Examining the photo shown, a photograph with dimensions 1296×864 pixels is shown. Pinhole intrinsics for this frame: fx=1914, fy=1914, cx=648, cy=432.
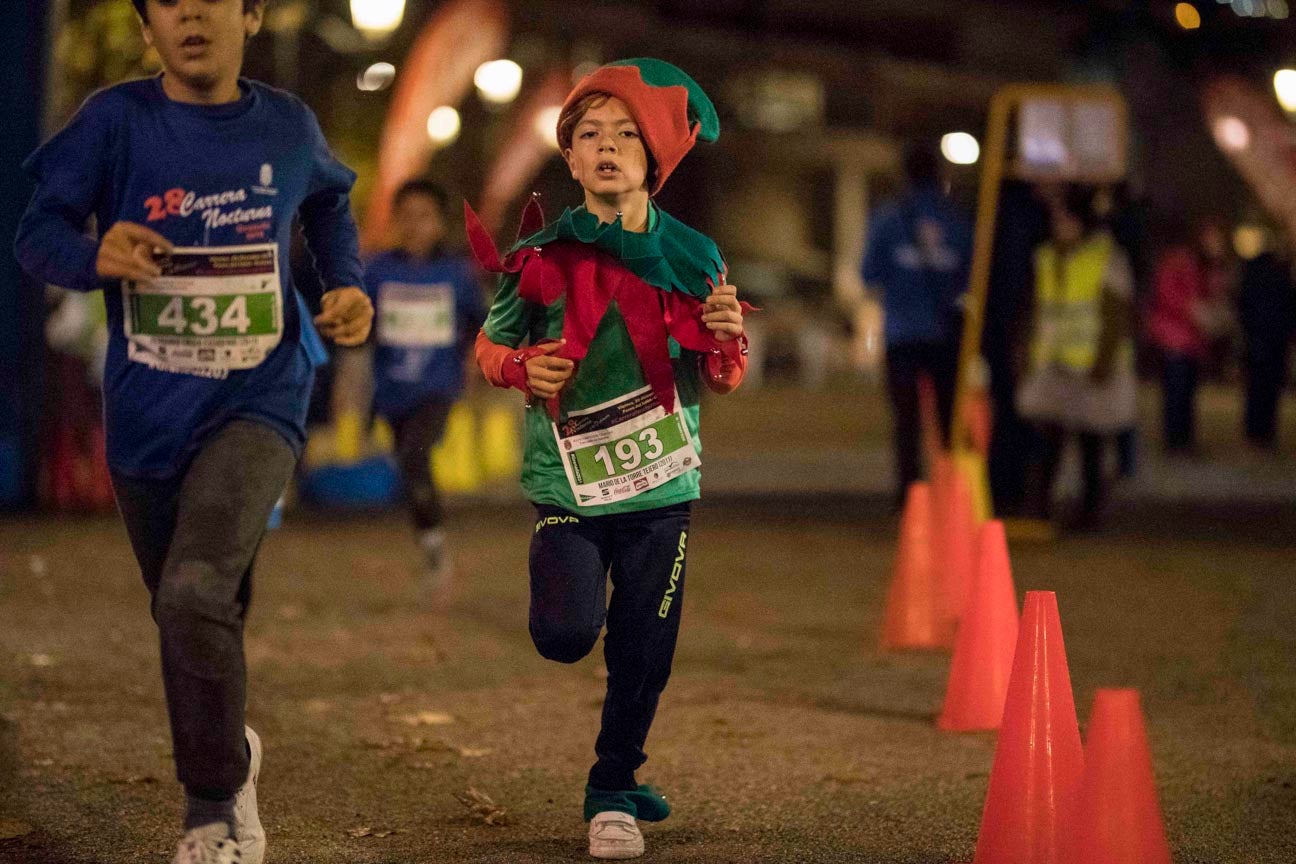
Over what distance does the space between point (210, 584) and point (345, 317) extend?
0.77 metres

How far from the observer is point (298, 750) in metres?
5.88

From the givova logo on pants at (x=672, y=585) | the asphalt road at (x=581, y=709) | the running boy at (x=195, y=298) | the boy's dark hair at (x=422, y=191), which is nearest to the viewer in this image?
the running boy at (x=195, y=298)

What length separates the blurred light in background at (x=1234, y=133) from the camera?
Answer: 2570cm

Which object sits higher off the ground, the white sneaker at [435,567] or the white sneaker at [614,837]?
the white sneaker at [614,837]

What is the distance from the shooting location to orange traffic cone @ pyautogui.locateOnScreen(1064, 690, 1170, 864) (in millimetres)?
4078

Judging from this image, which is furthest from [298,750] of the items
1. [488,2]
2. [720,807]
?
[488,2]

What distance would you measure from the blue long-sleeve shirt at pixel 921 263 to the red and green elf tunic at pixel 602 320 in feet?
22.7

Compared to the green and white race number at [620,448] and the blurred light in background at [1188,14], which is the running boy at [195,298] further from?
the blurred light in background at [1188,14]

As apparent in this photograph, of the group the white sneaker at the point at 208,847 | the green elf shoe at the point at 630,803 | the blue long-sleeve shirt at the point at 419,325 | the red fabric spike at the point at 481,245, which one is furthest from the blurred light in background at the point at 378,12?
the white sneaker at the point at 208,847

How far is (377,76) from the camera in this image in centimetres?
3253

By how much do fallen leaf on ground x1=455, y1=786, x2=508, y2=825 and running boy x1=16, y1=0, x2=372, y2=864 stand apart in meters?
0.79

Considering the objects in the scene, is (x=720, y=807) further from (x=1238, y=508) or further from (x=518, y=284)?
(x=1238, y=508)

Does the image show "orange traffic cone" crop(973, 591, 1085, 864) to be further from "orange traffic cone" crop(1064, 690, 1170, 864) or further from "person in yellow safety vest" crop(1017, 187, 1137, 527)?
"person in yellow safety vest" crop(1017, 187, 1137, 527)

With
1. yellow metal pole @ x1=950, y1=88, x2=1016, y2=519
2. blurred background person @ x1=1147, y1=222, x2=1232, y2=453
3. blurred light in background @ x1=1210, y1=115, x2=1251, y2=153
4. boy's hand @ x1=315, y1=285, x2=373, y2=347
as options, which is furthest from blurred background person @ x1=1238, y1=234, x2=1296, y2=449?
boy's hand @ x1=315, y1=285, x2=373, y2=347
